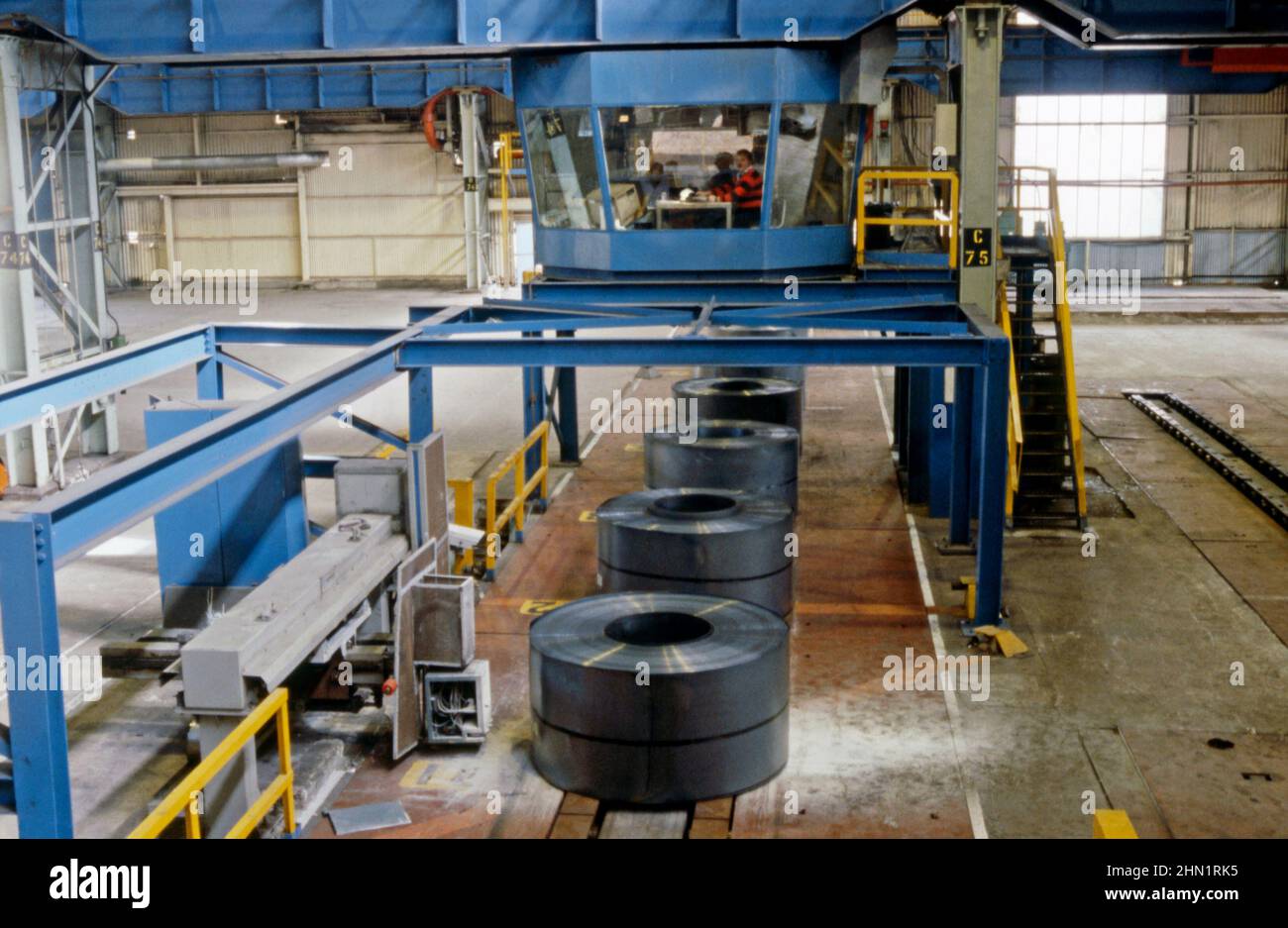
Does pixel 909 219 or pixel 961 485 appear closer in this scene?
pixel 961 485

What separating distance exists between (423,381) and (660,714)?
4.56m

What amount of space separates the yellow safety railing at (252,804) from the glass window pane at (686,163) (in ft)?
32.4

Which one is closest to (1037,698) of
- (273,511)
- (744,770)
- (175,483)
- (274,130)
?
(744,770)

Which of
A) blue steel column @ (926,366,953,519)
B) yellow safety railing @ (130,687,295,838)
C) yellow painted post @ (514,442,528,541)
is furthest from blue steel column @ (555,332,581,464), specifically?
yellow safety railing @ (130,687,295,838)

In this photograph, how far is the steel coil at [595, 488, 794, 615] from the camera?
1212cm

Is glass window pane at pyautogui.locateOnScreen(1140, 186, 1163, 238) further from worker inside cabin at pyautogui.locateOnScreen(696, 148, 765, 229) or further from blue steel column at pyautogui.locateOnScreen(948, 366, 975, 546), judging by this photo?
blue steel column at pyautogui.locateOnScreen(948, 366, 975, 546)

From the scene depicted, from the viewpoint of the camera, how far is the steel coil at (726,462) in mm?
15227

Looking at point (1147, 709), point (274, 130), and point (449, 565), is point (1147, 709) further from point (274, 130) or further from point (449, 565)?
point (274, 130)

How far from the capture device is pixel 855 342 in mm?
12250

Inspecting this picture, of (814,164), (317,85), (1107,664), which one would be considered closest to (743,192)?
(814,164)

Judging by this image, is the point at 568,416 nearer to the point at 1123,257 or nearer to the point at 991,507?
the point at 991,507

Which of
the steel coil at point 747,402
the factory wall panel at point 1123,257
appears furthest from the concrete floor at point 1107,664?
the factory wall panel at point 1123,257

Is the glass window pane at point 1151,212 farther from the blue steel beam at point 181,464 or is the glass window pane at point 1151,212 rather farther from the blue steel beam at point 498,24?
the blue steel beam at point 181,464

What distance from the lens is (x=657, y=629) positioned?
10.7 meters
